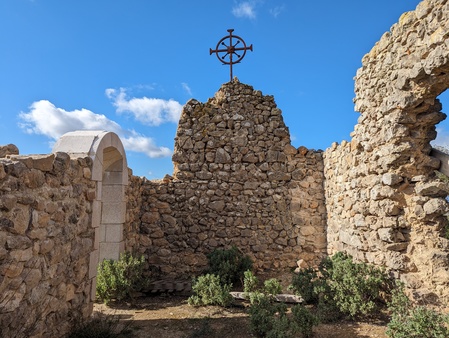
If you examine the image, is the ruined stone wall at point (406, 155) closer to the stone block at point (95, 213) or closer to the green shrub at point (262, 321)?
the green shrub at point (262, 321)

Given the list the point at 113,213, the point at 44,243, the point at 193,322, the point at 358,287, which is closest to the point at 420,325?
the point at 358,287

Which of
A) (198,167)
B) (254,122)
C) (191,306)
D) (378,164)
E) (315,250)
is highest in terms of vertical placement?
(254,122)

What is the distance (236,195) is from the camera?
23.3 feet

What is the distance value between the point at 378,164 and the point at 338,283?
5.94 feet

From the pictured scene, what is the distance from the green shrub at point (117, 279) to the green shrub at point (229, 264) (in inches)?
56.7

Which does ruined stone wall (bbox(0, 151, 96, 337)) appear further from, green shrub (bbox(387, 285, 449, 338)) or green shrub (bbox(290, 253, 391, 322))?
green shrub (bbox(387, 285, 449, 338))

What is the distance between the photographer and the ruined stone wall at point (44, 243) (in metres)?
2.53

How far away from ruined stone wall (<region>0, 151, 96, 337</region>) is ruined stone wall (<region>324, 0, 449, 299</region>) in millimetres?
4026

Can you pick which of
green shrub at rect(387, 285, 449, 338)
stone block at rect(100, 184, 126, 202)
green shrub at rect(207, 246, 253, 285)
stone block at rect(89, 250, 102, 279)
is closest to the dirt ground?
green shrub at rect(387, 285, 449, 338)

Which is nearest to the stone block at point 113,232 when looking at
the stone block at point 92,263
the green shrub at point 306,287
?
the stone block at point 92,263

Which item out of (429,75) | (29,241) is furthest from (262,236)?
(29,241)

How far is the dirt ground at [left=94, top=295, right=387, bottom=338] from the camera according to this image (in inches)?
156

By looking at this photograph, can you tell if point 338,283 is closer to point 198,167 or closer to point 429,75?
point 429,75

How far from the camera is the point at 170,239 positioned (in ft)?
22.9
